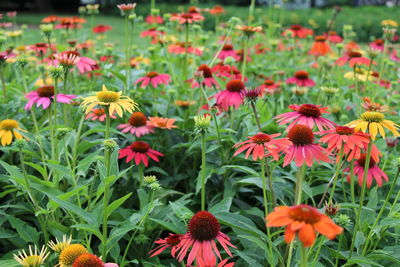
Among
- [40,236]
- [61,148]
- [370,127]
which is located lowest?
[40,236]

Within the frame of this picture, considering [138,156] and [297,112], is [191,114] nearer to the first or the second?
[138,156]

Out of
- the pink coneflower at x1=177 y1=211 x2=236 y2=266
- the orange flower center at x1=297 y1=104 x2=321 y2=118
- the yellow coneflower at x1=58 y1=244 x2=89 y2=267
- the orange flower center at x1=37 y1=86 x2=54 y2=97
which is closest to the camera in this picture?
the yellow coneflower at x1=58 y1=244 x2=89 y2=267

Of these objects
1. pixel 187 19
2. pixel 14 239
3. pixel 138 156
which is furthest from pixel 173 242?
pixel 187 19

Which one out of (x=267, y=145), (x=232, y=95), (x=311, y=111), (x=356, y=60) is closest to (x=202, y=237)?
(x=267, y=145)

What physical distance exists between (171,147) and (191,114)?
33 cm

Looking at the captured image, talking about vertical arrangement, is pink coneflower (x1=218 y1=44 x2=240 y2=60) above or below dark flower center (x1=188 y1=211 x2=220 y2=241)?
above

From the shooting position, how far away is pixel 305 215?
871 mm

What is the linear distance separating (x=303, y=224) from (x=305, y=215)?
0.09ft

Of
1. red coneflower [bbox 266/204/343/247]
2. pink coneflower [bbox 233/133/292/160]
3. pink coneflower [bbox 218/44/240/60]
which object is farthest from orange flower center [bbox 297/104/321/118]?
pink coneflower [bbox 218/44/240/60]

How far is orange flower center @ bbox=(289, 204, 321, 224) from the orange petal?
0.02 meters

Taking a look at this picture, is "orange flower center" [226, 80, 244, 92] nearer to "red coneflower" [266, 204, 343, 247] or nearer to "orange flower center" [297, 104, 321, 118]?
"orange flower center" [297, 104, 321, 118]

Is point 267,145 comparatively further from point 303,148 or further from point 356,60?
point 356,60

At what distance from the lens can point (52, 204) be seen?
4.52 ft

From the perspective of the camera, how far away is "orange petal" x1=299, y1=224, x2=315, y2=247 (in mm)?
825
